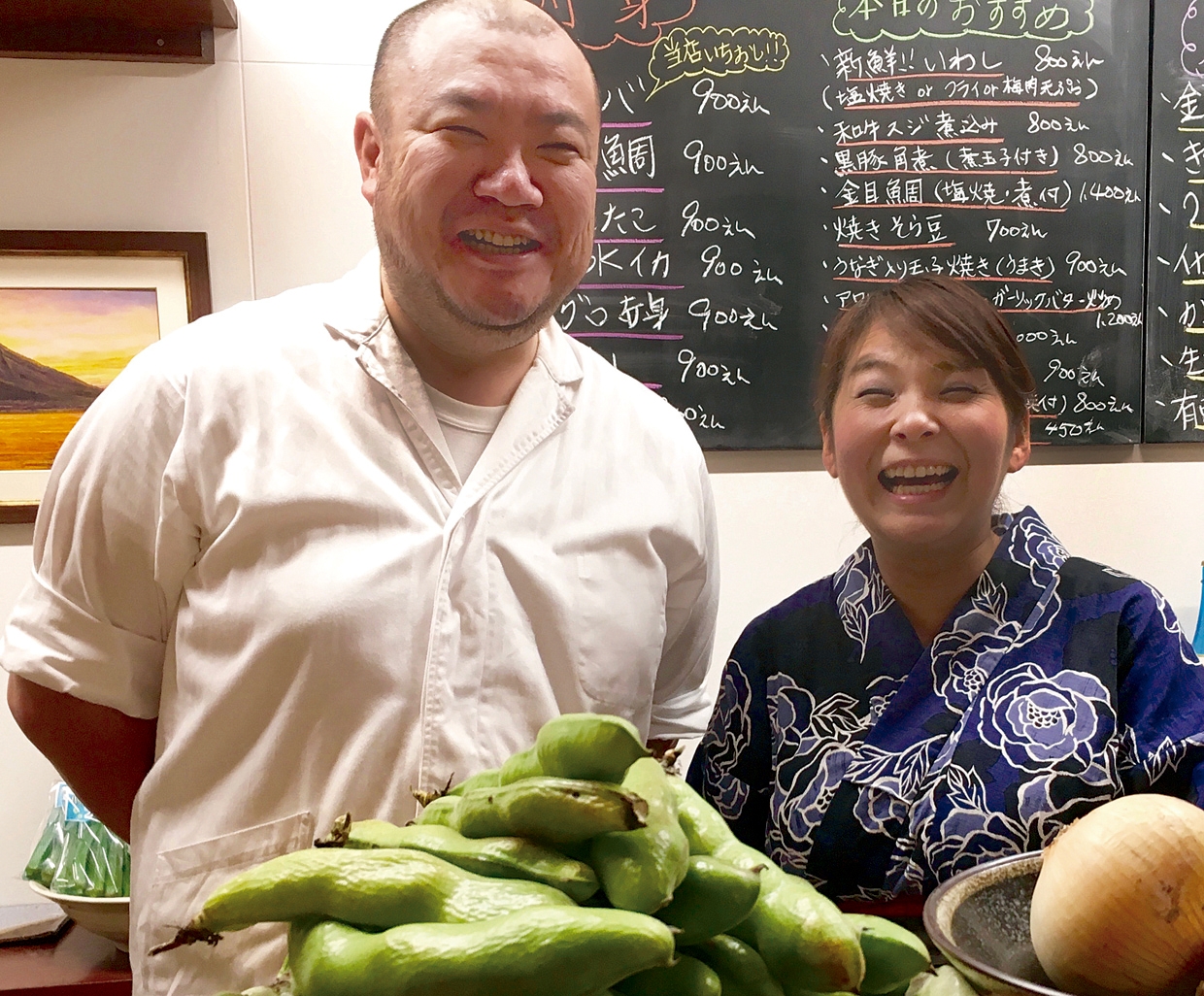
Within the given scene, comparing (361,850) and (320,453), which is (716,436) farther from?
(361,850)

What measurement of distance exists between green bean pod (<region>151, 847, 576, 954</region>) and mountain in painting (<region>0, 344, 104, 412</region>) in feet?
5.66

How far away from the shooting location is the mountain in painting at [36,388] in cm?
205

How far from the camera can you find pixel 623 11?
222 centimetres

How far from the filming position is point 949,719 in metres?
1.32

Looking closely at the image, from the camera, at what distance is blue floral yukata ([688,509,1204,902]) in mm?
1235

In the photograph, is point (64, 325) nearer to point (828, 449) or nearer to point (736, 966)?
point (828, 449)

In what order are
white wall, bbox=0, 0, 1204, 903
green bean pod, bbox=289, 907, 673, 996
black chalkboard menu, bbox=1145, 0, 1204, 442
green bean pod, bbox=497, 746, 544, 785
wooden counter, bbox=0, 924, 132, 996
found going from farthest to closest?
black chalkboard menu, bbox=1145, 0, 1204, 442, white wall, bbox=0, 0, 1204, 903, wooden counter, bbox=0, 924, 132, 996, green bean pod, bbox=497, 746, 544, 785, green bean pod, bbox=289, 907, 673, 996

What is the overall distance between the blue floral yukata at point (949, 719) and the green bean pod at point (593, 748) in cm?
75

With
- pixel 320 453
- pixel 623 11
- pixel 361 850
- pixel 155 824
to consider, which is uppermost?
pixel 623 11

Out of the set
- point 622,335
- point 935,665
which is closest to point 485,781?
point 935,665

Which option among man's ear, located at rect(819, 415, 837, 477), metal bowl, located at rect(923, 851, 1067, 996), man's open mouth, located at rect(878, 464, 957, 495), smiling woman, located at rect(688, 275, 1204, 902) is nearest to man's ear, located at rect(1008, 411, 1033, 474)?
smiling woman, located at rect(688, 275, 1204, 902)

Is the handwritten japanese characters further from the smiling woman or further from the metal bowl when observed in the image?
the metal bowl

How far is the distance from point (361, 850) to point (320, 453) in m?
0.78

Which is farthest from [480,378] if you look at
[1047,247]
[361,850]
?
[1047,247]
